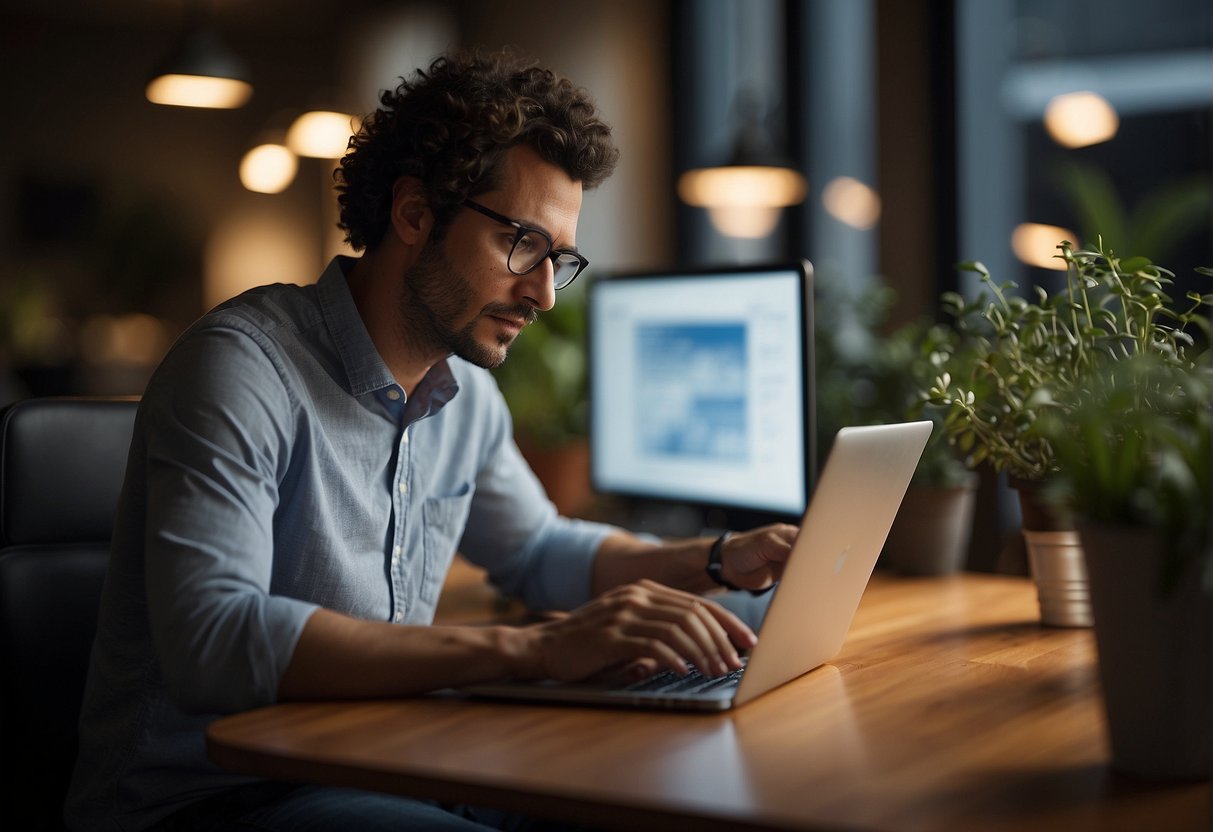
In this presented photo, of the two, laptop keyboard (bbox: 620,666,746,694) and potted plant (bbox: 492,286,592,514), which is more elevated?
potted plant (bbox: 492,286,592,514)

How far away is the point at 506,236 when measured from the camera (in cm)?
142

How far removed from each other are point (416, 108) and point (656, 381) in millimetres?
671

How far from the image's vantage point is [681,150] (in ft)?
16.8

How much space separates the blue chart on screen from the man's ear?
0.56 meters

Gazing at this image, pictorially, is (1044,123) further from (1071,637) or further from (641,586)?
(641,586)

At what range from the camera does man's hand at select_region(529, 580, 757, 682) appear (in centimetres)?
108

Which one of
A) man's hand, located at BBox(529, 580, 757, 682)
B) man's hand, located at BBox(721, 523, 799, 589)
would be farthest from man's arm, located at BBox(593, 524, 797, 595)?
man's hand, located at BBox(529, 580, 757, 682)

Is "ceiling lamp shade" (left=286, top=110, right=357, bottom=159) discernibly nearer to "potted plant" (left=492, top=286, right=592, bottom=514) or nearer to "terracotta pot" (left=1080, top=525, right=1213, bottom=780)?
"potted plant" (left=492, top=286, right=592, bottom=514)

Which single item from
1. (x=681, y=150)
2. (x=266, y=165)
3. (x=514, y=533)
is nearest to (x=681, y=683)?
(x=514, y=533)

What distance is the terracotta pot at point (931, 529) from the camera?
1841mm

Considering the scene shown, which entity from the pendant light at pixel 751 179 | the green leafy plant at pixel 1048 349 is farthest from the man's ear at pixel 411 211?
the pendant light at pixel 751 179

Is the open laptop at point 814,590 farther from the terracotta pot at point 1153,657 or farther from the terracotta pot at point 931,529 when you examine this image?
the terracotta pot at point 931,529

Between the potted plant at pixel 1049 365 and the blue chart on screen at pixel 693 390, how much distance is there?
0.38 metres

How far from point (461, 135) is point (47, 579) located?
74cm
